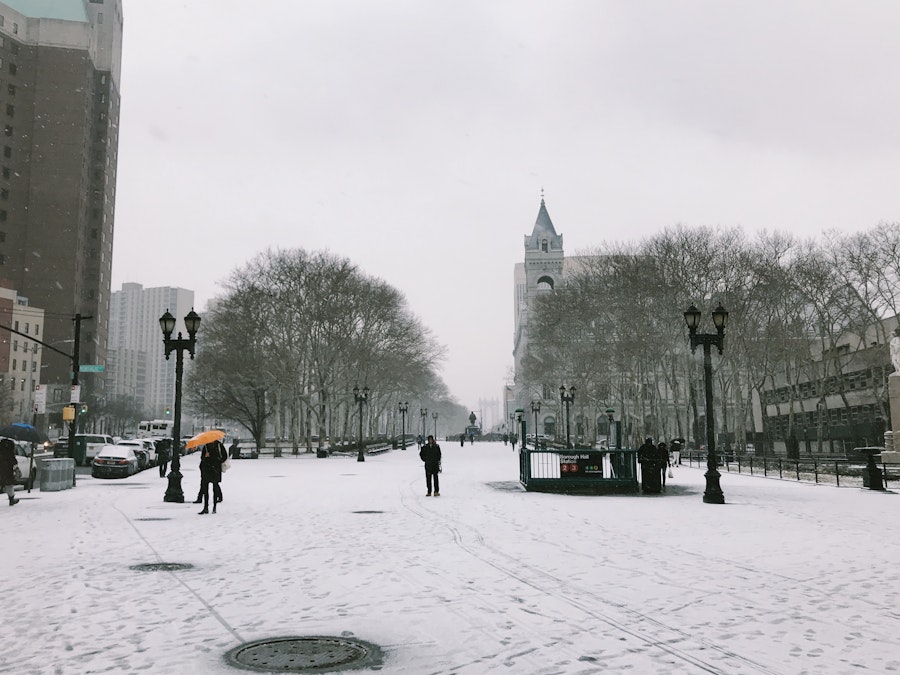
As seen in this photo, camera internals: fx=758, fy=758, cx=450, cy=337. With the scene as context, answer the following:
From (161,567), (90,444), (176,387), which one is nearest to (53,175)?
(90,444)

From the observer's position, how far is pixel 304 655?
5848 mm

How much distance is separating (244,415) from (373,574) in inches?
2760

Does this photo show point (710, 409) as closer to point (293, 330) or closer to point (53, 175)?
point (293, 330)

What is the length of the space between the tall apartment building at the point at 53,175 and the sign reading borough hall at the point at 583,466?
93.6m

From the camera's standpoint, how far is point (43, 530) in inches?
533

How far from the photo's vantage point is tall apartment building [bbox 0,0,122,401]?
106m

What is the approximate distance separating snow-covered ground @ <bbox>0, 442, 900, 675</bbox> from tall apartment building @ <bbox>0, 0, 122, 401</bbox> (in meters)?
99.2

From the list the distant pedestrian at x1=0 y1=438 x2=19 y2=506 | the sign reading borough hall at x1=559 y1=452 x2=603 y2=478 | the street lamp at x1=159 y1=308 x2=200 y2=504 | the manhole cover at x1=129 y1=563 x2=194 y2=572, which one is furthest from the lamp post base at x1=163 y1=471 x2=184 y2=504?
the sign reading borough hall at x1=559 y1=452 x2=603 y2=478

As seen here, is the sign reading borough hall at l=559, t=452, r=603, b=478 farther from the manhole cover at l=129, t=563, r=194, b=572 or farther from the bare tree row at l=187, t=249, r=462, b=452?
the bare tree row at l=187, t=249, r=462, b=452

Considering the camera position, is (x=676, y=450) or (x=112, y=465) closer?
(x=112, y=465)

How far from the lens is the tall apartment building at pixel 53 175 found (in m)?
106

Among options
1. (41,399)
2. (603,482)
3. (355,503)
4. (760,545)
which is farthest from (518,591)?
(41,399)

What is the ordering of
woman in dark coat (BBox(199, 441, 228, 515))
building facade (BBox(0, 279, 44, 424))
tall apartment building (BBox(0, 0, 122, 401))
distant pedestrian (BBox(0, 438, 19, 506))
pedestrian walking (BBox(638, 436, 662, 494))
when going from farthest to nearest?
tall apartment building (BBox(0, 0, 122, 401)), building facade (BBox(0, 279, 44, 424)), pedestrian walking (BBox(638, 436, 662, 494)), distant pedestrian (BBox(0, 438, 19, 506)), woman in dark coat (BBox(199, 441, 228, 515))

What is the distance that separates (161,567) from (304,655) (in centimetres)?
460
